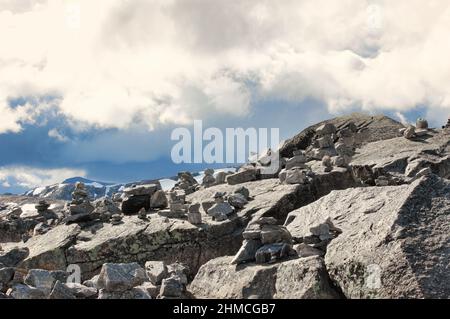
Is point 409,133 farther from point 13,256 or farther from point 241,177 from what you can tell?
point 13,256

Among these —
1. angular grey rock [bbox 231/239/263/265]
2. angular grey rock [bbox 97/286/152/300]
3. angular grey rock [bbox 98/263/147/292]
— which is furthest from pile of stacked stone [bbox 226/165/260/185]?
angular grey rock [bbox 97/286/152/300]

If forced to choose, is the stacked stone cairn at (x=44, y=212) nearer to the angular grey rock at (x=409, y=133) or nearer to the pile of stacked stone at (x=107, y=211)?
the pile of stacked stone at (x=107, y=211)

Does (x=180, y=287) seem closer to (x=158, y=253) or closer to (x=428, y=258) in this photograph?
(x=428, y=258)

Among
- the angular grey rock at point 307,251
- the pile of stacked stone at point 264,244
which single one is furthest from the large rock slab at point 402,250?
the pile of stacked stone at point 264,244

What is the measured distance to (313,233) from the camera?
45.7ft

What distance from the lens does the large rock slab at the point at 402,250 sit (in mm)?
10180

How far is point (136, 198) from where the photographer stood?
82.3 feet

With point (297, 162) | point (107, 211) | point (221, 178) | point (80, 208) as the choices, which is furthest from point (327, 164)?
point (80, 208)

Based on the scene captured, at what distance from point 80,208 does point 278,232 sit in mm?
13637

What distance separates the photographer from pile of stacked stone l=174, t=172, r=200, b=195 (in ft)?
96.3

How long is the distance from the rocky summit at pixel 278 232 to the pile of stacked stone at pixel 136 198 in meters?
0.05
